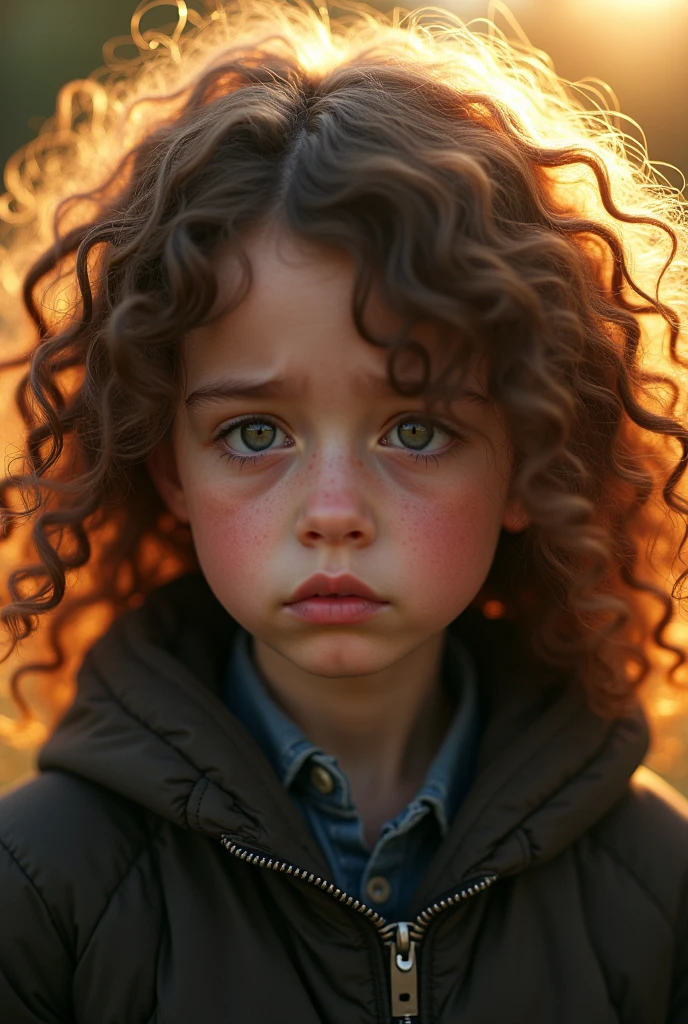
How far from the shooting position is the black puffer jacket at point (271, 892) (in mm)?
Answer: 1610

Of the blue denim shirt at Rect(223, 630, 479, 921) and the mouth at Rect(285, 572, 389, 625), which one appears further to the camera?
the blue denim shirt at Rect(223, 630, 479, 921)

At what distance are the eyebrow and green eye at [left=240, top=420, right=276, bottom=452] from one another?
0.06 m

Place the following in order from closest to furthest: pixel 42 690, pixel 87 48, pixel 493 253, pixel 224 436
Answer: pixel 493 253, pixel 224 436, pixel 42 690, pixel 87 48

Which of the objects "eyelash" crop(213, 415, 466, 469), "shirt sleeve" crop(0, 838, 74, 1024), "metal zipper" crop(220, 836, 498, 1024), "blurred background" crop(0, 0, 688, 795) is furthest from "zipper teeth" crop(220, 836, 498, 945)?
"blurred background" crop(0, 0, 688, 795)

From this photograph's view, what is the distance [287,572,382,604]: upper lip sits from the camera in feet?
5.29

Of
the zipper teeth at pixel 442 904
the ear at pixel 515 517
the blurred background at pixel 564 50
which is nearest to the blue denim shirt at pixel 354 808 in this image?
the zipper teeth at pixel 442 904

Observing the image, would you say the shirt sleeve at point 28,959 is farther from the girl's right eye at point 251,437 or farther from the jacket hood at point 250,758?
the girl's right eye at point 251,437

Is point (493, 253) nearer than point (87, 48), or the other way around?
point (493, 253)

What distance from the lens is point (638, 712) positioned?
193 centimetres

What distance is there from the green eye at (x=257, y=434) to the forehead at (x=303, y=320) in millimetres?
86

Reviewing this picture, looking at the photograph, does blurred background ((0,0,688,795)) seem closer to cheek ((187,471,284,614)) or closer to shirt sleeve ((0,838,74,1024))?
cheek ((187,471,284,614))

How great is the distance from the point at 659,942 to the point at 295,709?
653 millimetres

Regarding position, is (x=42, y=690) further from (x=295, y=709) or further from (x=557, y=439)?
(x=557, y=439)

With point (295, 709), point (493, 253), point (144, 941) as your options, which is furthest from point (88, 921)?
point (493, 253)
